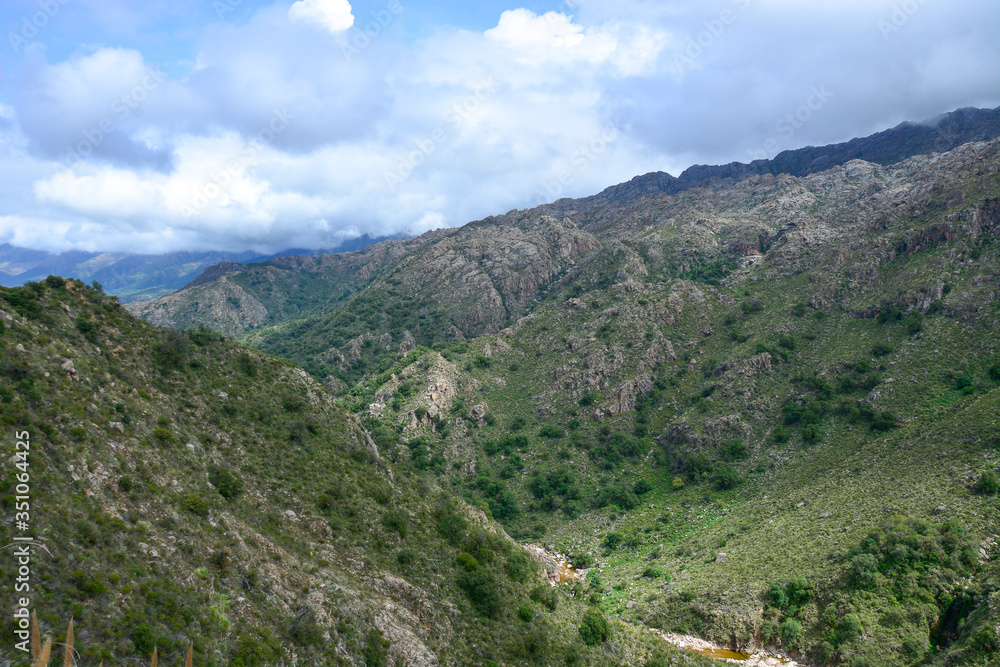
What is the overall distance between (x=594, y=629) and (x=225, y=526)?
3840 cm

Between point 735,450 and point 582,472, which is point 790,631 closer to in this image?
point 735,450

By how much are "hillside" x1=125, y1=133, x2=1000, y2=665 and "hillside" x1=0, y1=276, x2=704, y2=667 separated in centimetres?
1821

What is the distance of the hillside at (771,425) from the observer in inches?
1940

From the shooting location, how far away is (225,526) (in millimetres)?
32062

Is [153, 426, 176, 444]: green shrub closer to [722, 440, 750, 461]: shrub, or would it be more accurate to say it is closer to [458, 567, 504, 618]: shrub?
[458, 567, 504, 618]: shrub

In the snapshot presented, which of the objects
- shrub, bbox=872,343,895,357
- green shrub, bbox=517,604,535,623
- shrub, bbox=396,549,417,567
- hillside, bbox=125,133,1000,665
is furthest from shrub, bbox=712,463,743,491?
shrub, bbox=396,549,417,567

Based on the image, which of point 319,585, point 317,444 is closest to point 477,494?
point 317,444

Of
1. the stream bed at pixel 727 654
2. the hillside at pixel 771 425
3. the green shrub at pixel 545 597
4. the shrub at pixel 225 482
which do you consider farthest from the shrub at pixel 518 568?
the shrub at pixel 225 482

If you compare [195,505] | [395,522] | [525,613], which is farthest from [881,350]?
[195,505]

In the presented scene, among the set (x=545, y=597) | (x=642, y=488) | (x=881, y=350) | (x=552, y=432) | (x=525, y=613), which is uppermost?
(x=881, y=350)

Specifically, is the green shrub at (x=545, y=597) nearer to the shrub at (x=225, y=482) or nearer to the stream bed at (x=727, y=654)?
the stream bed at (x=727, y=654)

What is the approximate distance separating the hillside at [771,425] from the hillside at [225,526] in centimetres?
1821

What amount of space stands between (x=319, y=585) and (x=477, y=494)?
213 feet

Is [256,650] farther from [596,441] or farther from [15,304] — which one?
[596,441]
